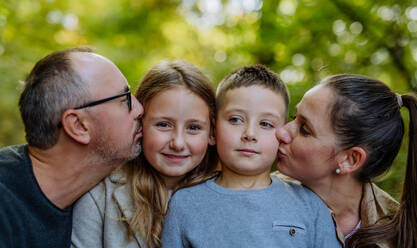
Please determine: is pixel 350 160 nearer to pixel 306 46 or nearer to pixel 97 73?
pixel 97 73

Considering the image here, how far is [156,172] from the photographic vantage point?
7.84 feet

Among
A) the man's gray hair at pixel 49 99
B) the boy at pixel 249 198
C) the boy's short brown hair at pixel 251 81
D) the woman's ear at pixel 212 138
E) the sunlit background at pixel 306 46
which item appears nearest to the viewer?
the boy at pixel 249 198

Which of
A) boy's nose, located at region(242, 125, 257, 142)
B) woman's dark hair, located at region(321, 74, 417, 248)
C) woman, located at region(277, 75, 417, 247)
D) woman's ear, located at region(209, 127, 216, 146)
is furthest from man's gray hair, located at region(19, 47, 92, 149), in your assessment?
woman's dark hair, located at region(321, 74, 417, 248)

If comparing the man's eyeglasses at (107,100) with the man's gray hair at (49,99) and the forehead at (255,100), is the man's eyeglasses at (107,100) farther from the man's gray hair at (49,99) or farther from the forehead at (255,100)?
the forehead at (255,100)

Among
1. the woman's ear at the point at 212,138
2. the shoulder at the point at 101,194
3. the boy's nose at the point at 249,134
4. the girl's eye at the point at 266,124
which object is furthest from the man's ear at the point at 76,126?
the girl's eye at the point at 266,124

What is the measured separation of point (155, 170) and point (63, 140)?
59 cm

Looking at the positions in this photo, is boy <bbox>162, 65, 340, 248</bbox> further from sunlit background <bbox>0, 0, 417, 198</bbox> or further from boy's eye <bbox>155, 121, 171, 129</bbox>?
sunlit background <bbox>0, 0, 417, 198</bbox>

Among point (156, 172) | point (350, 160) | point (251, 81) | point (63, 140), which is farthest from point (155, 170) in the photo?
point (350, 160)

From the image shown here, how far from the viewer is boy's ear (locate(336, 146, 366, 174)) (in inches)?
84.1

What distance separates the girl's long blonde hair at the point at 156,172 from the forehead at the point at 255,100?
22 centimetres

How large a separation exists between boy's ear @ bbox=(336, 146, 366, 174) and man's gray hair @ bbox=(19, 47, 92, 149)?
151 cm

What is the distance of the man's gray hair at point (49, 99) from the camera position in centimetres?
210

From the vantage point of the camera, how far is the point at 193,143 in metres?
2.23

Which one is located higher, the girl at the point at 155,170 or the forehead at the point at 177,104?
the forehead at the point at 177,104
